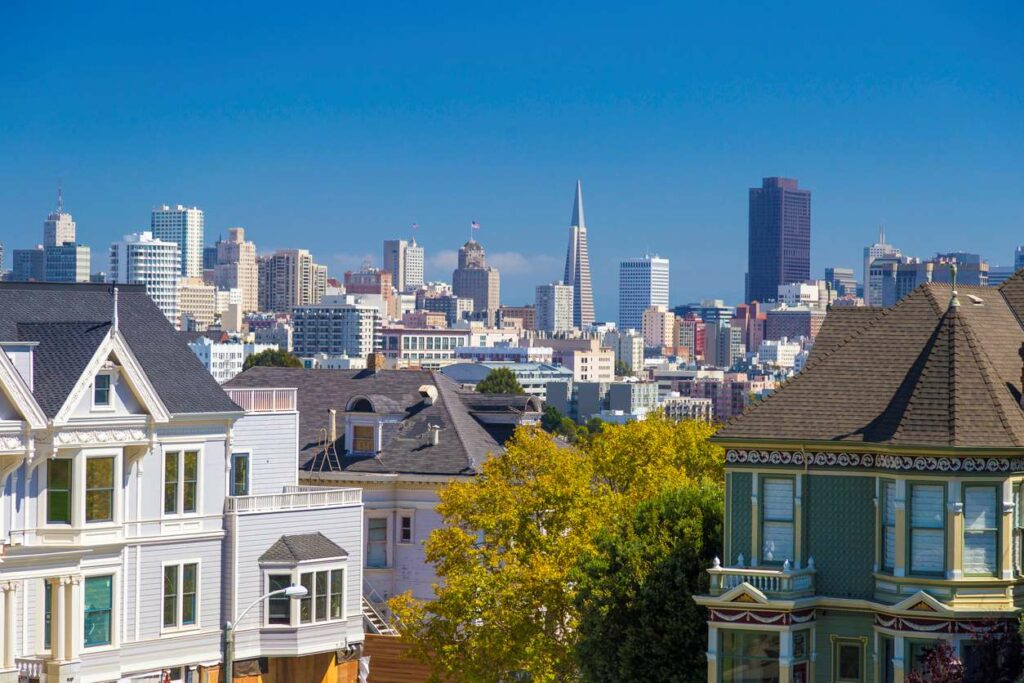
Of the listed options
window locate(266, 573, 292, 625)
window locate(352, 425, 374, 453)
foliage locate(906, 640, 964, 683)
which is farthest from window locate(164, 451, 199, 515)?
foliage locate(906, 640, 964, 683)

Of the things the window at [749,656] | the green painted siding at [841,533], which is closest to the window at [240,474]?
the window at [749,656]

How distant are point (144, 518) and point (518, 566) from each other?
9.53 meters

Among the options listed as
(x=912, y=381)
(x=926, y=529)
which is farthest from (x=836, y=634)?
(x=912, y=381)

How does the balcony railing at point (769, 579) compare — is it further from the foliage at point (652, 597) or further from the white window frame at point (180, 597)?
the white window frame at point (180, 597)

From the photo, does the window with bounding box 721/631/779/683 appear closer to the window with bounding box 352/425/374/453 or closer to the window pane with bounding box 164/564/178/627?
the window pane with bounding box 164/564/178/627

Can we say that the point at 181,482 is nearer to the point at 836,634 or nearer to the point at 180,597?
the point at 180,597

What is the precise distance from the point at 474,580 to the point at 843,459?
12.6 m

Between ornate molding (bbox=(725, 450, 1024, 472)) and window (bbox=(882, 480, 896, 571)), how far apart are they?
1.52ft

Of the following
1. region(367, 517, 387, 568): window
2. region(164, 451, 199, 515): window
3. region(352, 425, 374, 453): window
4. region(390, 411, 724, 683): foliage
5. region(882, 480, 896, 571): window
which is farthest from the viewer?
region(352, 425, 374, 453): window

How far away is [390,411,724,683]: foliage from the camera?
52969mm

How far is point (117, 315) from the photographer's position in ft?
180

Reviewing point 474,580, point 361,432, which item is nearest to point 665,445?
point 361,432

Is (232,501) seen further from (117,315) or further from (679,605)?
(679,605)

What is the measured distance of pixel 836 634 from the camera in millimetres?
44188
